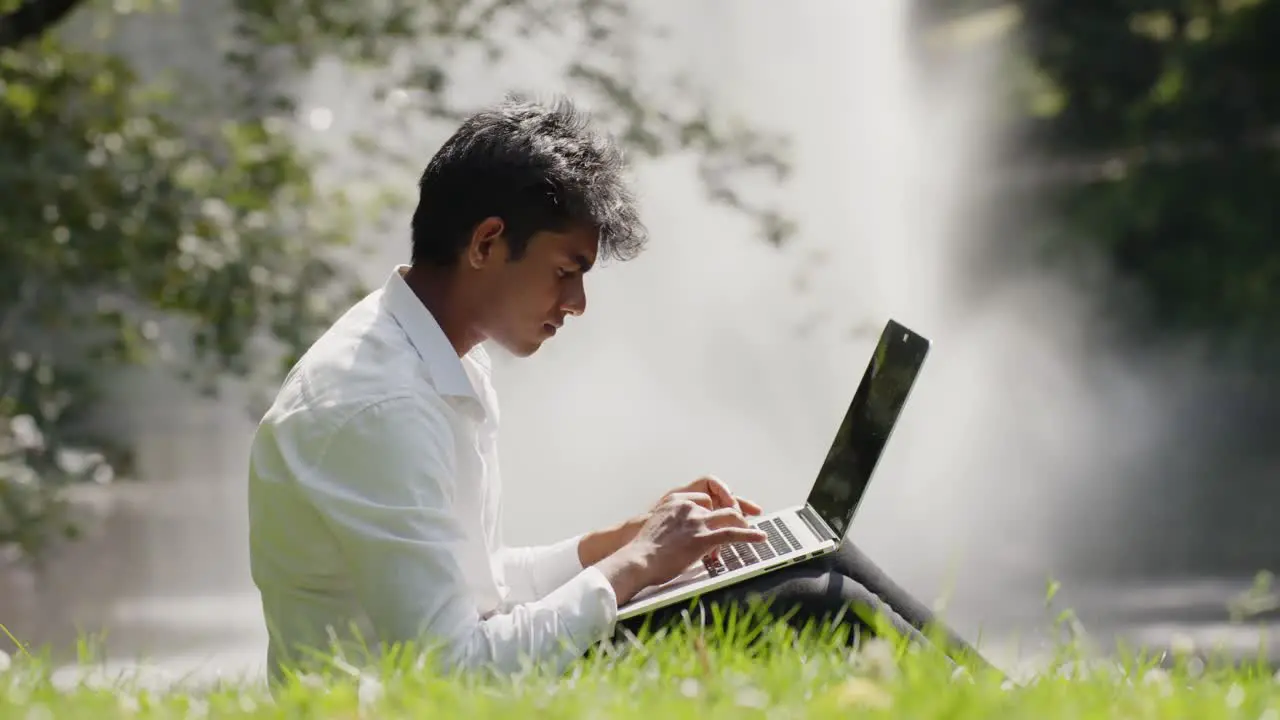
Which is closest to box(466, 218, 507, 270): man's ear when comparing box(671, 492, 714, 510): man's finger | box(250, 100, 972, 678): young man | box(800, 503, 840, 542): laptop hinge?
box(250, 100, 972, 678): young man

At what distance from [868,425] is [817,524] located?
21 cm

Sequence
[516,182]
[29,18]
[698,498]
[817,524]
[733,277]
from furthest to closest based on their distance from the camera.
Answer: [733,277] < [29,18] < [817,524] < [698,498] < [516,182]

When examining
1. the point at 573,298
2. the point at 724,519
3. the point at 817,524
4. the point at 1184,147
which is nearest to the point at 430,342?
the point at 573,298

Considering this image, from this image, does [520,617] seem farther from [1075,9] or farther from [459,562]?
[1075,9]

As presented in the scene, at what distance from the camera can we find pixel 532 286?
257cm

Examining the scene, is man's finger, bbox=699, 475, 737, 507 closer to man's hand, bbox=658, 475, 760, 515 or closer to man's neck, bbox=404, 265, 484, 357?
man's hand, bbox=658, 475, 760, 515

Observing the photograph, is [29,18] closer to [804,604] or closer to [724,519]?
[724,519]

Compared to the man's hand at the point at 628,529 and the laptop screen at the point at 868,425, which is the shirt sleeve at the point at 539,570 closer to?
the man's hand at the point at 628,529

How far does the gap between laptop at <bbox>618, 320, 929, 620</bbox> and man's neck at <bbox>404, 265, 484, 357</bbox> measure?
0.49 m

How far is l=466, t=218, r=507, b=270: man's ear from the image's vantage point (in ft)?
8.30

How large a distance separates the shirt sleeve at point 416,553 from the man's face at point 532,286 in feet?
1.15

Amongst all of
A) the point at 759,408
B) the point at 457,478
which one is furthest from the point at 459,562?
the point at 759,408

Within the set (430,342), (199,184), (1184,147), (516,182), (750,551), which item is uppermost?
(1184,147)

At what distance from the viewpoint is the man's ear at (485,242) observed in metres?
2.53
